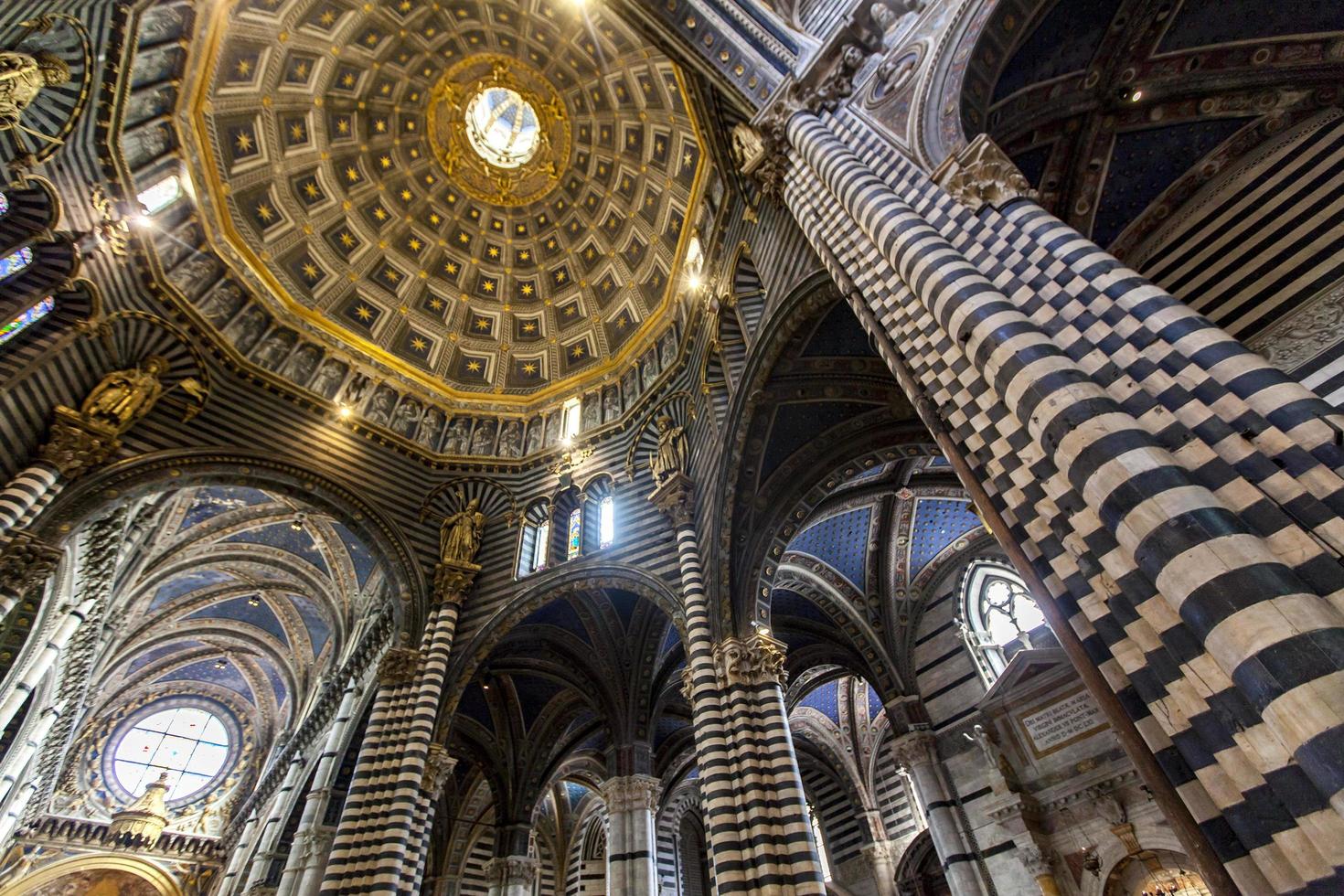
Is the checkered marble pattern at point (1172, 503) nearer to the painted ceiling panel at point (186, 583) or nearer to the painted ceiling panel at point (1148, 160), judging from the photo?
the painted ceiling panel at point (1148, 160)

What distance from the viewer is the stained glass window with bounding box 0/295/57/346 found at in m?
10.4

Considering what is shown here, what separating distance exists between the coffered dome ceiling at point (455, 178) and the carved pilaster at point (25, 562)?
754 centimetres

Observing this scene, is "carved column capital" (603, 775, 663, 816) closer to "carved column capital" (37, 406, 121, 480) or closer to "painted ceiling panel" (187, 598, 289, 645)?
"carved column capital" (37, 406, 121, 480)

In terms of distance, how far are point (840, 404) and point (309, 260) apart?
14909mm

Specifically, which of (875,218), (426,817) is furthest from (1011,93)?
(426,817)

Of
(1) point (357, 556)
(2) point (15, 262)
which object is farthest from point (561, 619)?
(2) point (15, 262)

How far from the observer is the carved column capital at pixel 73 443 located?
428 inches

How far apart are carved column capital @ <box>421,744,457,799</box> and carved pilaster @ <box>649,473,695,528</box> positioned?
6228 mm

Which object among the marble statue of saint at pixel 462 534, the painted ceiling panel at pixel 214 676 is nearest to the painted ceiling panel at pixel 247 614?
the painted ceiling panel at pixel 214 676

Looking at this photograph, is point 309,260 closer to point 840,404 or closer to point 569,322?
point 569,322

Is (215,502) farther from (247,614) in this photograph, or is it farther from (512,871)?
(512,871)

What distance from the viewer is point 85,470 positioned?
37.0 feet

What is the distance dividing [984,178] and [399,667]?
12.9 meters

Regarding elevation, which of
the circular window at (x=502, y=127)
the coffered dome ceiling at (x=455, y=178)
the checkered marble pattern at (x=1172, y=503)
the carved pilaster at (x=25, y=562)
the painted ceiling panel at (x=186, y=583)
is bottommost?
the checkered marble pattern at (x=1172, y=503)
